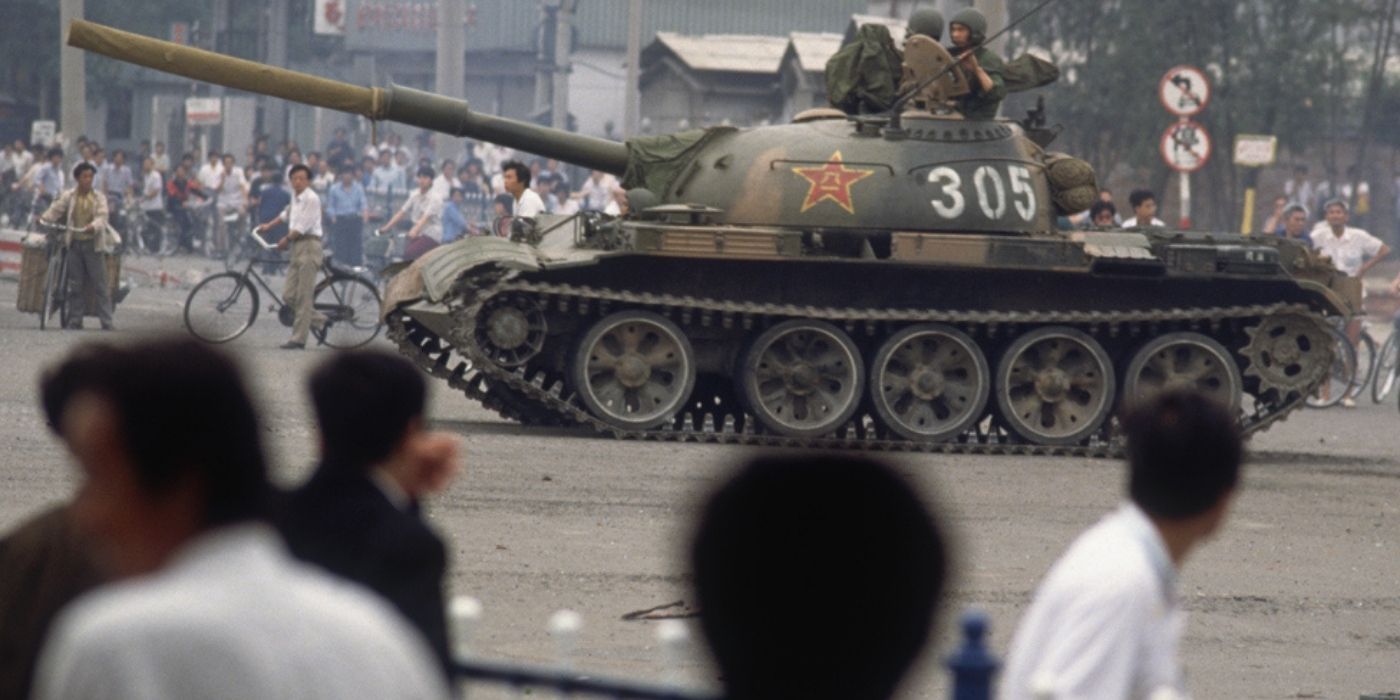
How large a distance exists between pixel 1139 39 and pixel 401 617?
31.1m

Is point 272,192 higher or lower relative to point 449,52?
lower

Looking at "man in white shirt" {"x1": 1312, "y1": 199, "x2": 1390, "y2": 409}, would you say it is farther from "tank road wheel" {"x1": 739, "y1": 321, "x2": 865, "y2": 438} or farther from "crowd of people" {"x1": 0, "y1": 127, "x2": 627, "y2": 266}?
"crowd of people" {"x1": 0, "y1": 127, "x2": 627, "y2": 266}

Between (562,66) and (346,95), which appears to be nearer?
(346,95)

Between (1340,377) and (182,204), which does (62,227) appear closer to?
(1340,377)

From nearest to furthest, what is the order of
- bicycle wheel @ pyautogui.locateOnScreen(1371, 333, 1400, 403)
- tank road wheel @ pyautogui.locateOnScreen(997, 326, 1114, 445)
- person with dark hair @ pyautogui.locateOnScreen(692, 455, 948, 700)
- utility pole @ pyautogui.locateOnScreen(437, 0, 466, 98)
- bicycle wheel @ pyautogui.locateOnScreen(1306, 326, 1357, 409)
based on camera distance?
person with dark hair @ pyautogui.locateOnScreen(692, 455, 948, 700), tank road wheel @ pyautogui.locateOnScreen(997, 326, 1114, 445), bicycle wheel @ pyautogui.locateOnScreen(1306, 326, 1357, 409), bicycle wheel @ pyautogui.locateOnScreen(1371, 333, 1400, 403), utility pole @ pyautogui.locateOnScreen(437, 0, 466, 98)

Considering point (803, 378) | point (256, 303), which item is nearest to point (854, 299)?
point (803, 378)

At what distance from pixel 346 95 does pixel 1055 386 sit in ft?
15.9

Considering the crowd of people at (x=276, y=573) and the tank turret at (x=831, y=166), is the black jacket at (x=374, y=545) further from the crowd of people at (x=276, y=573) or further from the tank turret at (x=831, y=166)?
the tank turret at (x=831, y=166)

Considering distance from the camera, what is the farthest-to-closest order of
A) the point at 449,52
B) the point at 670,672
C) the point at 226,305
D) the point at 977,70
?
the point at 449,52, the point at 226,305, the point at 977,70, the point at 670,672

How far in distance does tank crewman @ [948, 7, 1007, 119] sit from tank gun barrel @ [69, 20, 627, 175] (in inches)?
91.8

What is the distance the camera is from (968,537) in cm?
1111

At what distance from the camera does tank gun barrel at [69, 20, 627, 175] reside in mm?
14750

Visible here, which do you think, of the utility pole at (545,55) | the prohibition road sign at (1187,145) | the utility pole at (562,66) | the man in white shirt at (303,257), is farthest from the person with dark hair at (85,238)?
the utility pole at (545,55)

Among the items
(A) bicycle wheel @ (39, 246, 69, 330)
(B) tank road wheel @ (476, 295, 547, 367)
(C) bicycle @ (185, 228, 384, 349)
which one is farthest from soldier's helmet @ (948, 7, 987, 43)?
(A) bicycle wheel @ (39, 246, 69, 330)
